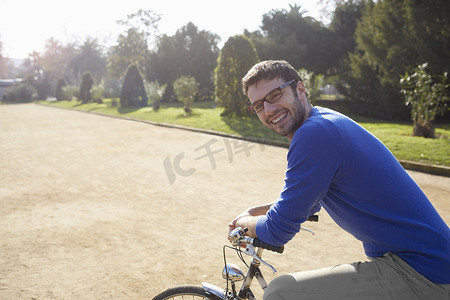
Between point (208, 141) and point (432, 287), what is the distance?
10.1 meters

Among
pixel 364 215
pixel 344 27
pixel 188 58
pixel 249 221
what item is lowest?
pixel 249 221

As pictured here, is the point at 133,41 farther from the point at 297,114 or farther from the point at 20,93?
the point at 297,114

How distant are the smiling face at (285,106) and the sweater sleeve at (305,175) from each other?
269mm

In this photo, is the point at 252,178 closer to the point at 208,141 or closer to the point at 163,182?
the point at 163,182

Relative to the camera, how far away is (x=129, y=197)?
585 centimetres

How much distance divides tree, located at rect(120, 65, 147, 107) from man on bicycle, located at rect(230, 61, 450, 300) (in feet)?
92.4

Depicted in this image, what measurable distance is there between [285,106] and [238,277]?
969 mm

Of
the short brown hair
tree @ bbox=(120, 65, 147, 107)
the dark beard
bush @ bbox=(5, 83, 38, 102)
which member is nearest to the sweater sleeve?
the dark beard

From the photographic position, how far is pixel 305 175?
151cm

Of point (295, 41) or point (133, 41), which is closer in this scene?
point (295, 41)

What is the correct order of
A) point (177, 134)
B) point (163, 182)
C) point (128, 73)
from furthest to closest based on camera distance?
1. point (128, 73)
2. point (177, 134)
3. point (163, 182)

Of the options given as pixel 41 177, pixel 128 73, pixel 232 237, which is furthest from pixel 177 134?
pixel 128 73

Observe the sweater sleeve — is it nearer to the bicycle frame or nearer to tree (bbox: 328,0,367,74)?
the bicycle frame

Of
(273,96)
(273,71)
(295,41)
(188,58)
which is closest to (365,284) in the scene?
(273,96)
